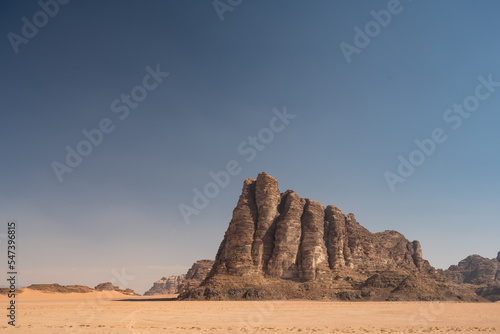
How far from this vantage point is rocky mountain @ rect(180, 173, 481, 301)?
7031cm

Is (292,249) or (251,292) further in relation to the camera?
(292,249)

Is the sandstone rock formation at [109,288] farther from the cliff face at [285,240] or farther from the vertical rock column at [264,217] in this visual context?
the vertical rock column at [264,217]

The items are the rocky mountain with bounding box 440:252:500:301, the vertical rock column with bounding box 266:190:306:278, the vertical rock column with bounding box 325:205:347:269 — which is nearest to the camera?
the vertical rock column with bounding box 266:190:306:278

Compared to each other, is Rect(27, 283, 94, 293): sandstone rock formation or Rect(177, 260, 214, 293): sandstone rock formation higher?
Rect(177, 260, 214, 293): sandstone rock formation

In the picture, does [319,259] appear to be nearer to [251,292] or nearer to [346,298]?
[346,298]

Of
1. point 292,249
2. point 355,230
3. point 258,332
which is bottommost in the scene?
point 258,332

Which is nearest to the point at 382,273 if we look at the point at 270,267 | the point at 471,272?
the point at 270,267

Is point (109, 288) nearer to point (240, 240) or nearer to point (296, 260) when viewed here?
point (240, 240)

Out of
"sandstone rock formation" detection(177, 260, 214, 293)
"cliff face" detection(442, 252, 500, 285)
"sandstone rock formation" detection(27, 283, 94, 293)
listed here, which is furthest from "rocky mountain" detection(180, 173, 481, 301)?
"sandstone rock formation" detection(27, 283, 94, 293)

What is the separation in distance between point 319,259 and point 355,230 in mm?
25477

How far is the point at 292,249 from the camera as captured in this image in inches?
3258

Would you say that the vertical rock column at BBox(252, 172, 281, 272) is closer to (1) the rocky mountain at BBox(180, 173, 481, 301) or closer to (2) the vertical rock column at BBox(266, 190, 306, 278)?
(1) the rocky mountain at BBox(180, 173, 481, 301)

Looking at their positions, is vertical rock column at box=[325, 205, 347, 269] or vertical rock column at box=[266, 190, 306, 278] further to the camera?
vertical rock column at box=[325, 205, 347, 269]

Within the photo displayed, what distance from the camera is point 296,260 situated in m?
83.0
